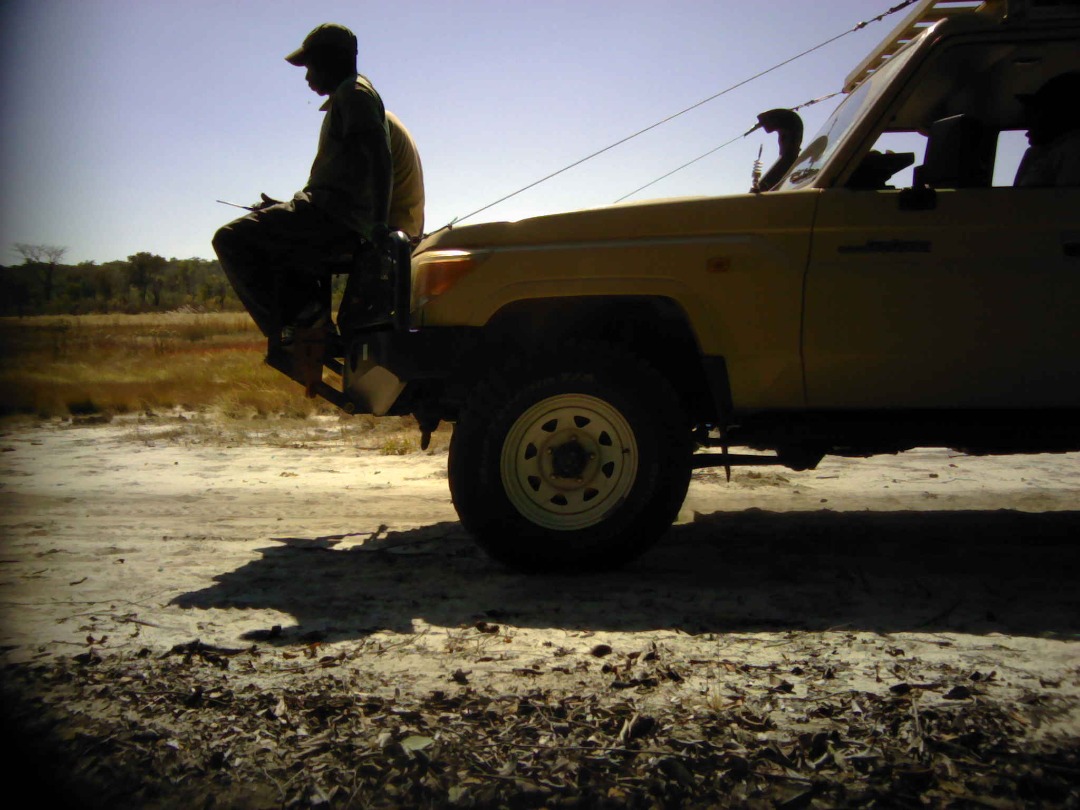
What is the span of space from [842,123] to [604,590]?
2498 millimetres

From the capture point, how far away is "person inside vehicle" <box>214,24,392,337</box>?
4.29 meters

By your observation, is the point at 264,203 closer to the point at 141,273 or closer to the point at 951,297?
the point at 951,297

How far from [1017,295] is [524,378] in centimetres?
209

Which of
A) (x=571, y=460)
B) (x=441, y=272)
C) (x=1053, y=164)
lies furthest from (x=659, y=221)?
(x=1053, y=164)

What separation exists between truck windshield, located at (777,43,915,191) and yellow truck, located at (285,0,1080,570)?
0.11 m

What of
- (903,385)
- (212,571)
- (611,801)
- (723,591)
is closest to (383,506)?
(212,571)

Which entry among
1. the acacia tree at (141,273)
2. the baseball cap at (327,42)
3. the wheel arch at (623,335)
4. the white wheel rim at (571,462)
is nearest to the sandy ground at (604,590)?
the white wheel rim at (571,462)

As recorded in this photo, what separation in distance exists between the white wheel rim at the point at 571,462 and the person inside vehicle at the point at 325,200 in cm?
145

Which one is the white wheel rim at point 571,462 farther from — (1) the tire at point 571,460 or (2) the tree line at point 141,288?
(2) the tree line at point 141,288

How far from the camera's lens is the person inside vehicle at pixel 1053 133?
12.2 feet

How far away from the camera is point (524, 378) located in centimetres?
357

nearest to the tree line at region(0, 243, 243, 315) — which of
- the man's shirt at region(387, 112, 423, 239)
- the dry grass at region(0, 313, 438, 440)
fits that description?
the dry grass at region(0, 313, 438, 440)

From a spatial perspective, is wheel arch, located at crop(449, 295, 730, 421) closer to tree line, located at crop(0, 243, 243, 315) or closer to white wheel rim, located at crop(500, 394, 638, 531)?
white wheel rim, located at crop(500, 394, 638, 531)

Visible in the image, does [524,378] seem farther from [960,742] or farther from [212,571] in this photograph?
[960,742]
